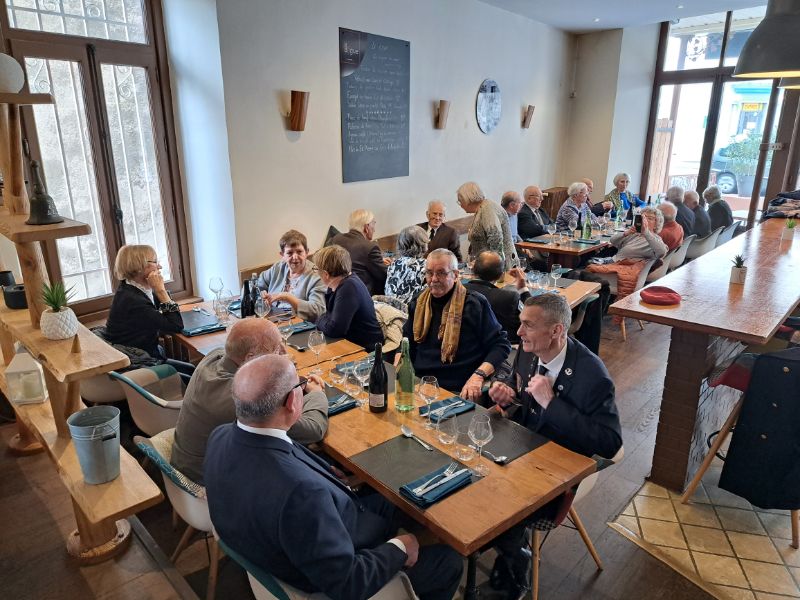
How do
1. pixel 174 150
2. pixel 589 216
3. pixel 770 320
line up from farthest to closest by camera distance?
pixel 589 216
pixel 174 150
pixel 770 320

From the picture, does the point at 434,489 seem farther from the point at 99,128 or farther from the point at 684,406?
the point at 99,128

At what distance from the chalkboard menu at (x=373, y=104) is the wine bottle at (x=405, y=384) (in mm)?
3571

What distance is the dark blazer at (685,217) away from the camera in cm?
725

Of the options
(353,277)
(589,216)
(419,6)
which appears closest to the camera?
(353,277)

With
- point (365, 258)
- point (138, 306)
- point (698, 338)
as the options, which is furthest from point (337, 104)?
point (698, 338)

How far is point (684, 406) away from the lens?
3.14 meters

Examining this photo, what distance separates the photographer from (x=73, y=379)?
202 cm

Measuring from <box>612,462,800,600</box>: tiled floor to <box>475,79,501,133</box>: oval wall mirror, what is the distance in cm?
548

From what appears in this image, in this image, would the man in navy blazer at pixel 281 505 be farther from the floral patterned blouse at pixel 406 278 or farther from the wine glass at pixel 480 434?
the floral patterned blouse at pixel 406 278

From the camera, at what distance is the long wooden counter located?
2.93m

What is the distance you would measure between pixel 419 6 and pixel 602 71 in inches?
172

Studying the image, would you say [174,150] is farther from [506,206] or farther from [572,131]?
[572,131]

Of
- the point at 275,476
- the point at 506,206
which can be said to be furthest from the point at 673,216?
the point at 275,476

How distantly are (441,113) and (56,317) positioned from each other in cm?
532
